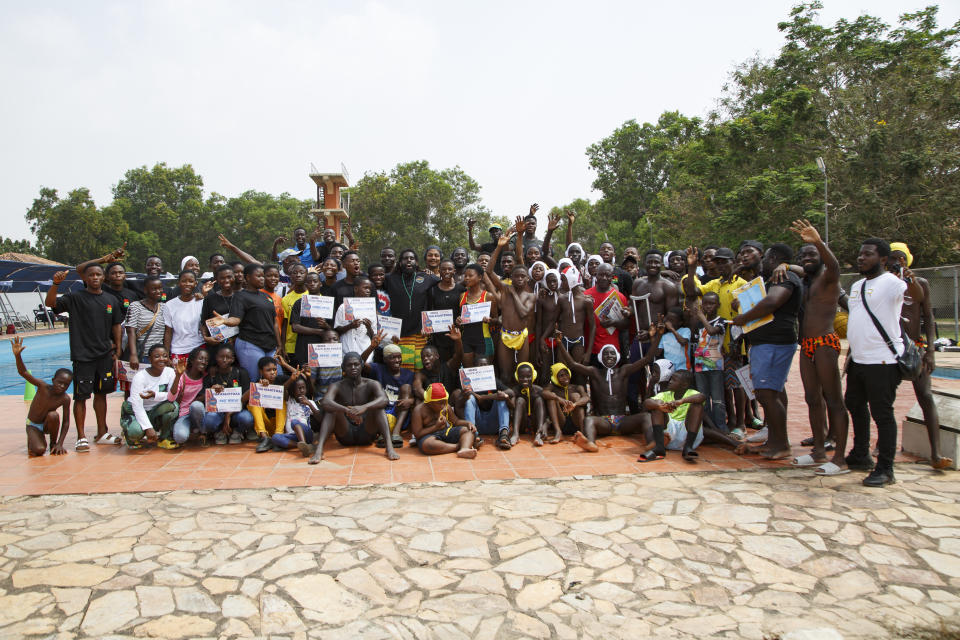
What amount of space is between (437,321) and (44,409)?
4.41 metres

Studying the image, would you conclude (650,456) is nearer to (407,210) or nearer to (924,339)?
(924,339)

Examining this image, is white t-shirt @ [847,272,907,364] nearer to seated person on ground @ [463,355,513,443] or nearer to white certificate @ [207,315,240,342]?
seated person on ground @ [463,355,513,443]

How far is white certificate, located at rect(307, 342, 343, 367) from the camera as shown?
22.2 ft

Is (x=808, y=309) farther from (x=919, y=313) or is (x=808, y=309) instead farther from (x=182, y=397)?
(x=182, y=397)

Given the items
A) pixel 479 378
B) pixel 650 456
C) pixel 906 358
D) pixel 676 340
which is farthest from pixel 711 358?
pixel 479 378

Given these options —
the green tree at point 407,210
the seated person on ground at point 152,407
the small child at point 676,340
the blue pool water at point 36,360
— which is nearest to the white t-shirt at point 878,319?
the small child at point 676,340

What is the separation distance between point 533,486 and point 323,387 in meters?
2.92

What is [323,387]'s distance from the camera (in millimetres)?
7000

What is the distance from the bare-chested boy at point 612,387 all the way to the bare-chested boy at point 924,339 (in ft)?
7.79

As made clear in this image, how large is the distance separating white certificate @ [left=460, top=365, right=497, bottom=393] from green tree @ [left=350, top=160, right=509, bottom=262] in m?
35.3

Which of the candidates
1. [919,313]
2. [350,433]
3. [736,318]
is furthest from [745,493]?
[350,433]

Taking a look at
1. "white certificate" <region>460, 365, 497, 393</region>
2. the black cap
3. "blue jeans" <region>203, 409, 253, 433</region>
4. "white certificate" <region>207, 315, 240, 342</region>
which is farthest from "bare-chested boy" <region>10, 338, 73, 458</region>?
the black cap

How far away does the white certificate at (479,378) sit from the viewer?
6738 mm

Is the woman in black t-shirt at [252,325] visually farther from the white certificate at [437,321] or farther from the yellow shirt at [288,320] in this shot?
the white certificate at [437,321]
